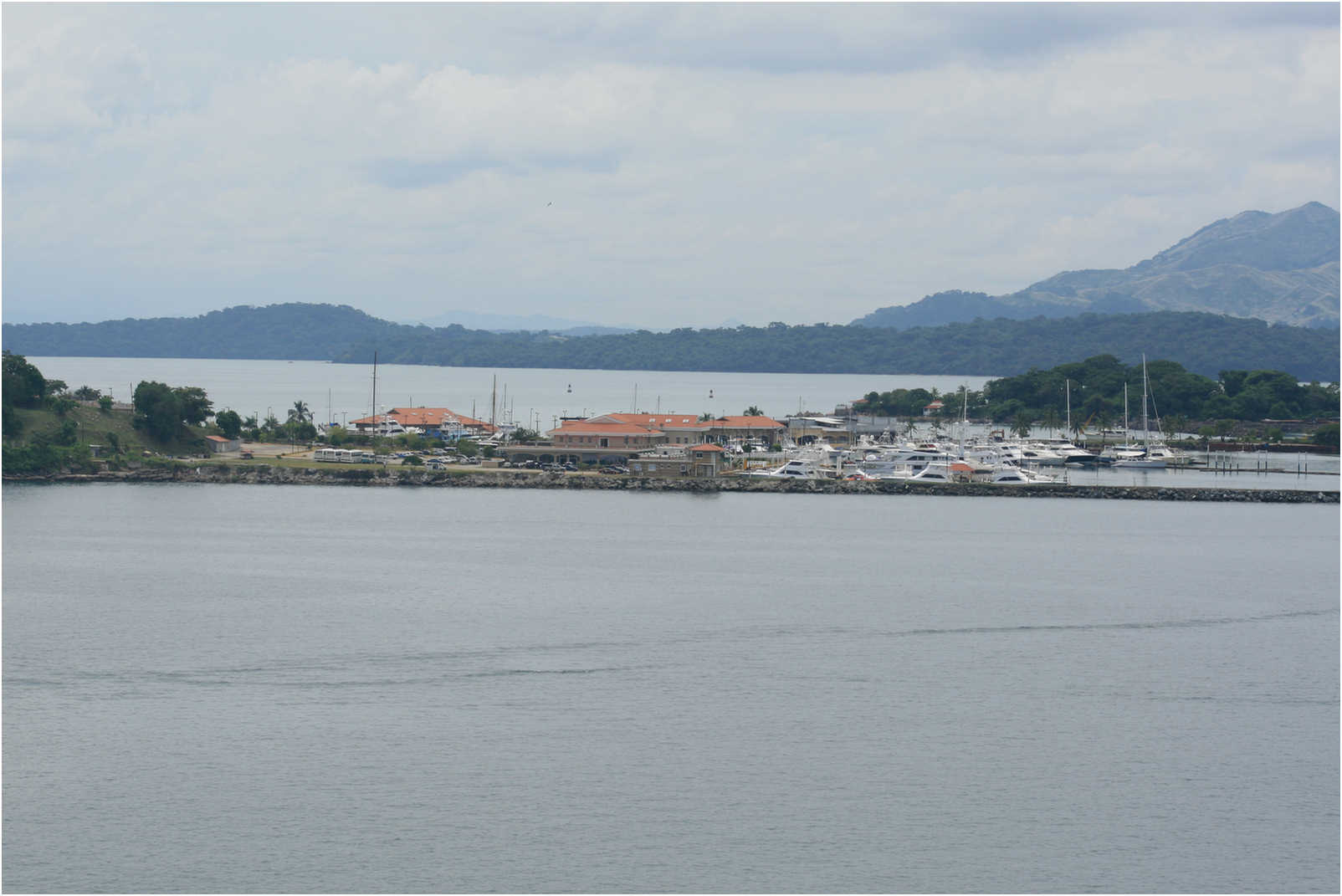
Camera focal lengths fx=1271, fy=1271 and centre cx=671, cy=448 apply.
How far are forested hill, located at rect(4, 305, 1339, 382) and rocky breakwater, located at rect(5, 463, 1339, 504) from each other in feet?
303

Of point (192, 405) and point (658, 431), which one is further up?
point (192, 405)

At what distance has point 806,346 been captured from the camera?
16462cm

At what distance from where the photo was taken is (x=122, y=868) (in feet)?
34.3

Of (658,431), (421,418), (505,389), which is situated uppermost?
(505,389)

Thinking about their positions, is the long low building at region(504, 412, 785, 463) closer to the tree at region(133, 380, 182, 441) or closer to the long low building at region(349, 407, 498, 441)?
the long low building at region(349, 407, 498, 441)

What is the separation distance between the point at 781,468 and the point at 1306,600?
65.5ft

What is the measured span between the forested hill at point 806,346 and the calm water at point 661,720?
366ft

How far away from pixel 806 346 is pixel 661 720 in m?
153

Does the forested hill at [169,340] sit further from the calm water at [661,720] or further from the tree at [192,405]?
the calm water at [661,720]

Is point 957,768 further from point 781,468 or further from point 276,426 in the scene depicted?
point 276,426

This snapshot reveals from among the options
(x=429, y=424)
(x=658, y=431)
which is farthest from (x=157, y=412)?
(x=658, y=431)

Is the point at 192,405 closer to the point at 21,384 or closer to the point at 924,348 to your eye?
the point at 21,384

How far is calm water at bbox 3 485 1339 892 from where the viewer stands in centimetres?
1088

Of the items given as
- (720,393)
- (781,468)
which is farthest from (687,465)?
(720,393)
